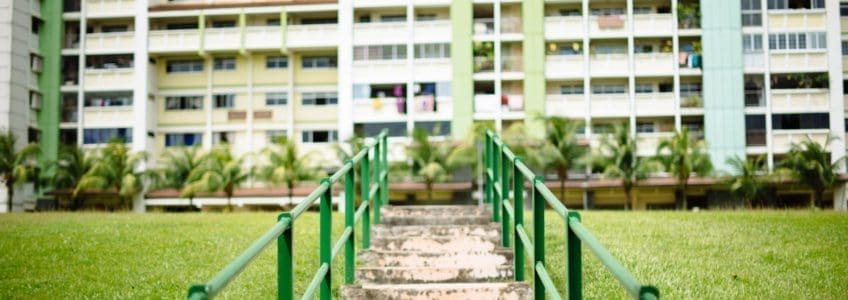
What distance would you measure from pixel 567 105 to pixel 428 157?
1232 cm

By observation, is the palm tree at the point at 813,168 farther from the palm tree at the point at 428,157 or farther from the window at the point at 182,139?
the window at the point at 182,139

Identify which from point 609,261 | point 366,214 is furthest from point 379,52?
point 609,261

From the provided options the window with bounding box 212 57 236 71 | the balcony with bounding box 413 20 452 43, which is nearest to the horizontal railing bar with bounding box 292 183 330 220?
the balcony with bounding box 413 20 452 43

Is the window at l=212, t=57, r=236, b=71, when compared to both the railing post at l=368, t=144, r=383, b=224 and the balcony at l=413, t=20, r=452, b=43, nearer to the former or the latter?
the balcony at l=413, t=20, r=452, b=43

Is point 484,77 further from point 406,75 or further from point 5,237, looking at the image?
point 5,237

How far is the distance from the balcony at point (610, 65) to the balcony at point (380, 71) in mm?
9910

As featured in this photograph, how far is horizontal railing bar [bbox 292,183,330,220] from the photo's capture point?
18.1 feet

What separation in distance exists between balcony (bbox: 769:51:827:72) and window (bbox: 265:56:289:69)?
26107 millimetres

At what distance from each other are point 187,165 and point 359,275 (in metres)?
32.8

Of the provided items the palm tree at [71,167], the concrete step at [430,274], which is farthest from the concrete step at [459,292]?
the palm tree at [71,167]

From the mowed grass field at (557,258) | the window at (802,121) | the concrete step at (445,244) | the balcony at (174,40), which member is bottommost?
the mowed grass field at (557,258)

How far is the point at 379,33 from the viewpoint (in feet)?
154

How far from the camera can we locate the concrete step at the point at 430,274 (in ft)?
26.9

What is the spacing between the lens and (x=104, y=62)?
163 ft
